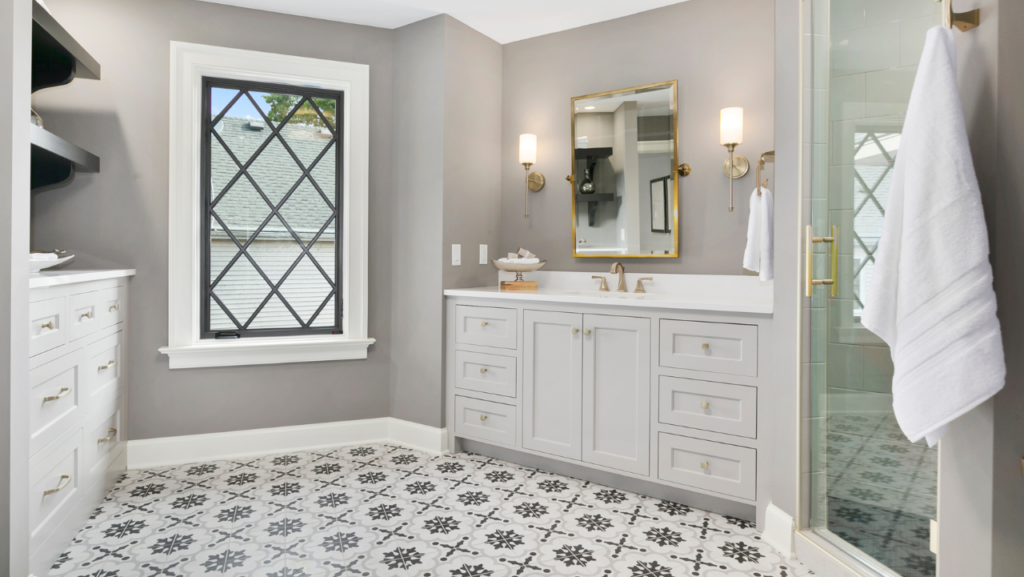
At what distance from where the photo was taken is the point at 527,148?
3.06 meters

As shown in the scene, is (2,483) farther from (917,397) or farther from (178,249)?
(917,397)

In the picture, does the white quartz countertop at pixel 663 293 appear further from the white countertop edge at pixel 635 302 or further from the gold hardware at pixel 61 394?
the gold hardware at pixel 61 394

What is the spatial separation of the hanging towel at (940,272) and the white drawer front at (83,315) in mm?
2473

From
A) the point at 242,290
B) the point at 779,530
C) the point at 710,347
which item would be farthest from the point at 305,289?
the point at 779,530

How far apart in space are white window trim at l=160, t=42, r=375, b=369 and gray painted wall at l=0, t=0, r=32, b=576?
1.22m

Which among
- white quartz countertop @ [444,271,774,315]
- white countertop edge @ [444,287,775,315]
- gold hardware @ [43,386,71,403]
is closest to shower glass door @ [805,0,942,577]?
white countertop edge @ [444,287,775,315]

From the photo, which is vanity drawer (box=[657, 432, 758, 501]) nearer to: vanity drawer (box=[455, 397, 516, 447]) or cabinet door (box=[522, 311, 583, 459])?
cabinet door (box=[522, 311, 583, 459])

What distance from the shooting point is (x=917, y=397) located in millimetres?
1167

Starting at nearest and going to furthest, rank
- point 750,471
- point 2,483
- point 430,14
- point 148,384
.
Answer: point 2,483
point 750,471
point 148,384
point 430,14

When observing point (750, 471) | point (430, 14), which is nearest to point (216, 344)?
point (430, 14)

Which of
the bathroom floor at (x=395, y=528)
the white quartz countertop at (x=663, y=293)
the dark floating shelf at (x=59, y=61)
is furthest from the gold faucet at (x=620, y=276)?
the dark floating shelf at (x=59, y=61)

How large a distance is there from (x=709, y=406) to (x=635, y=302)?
0.49 m

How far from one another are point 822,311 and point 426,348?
6.24 ft

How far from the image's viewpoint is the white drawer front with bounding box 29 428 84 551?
1.63 m
